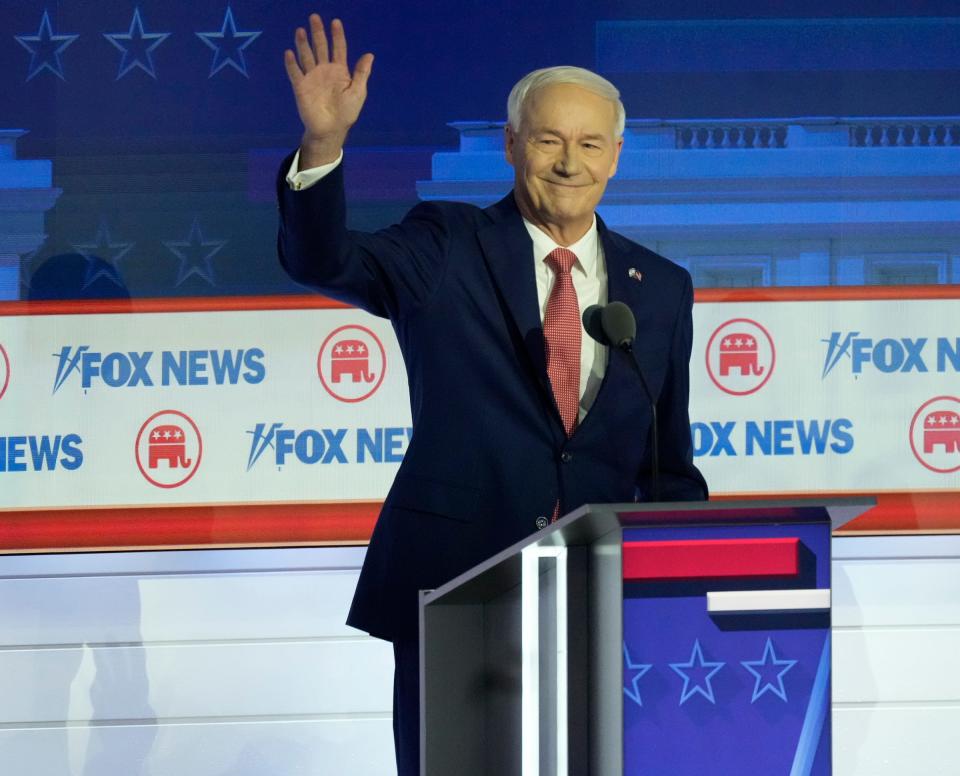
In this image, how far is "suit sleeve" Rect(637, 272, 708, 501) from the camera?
2287 millimetres

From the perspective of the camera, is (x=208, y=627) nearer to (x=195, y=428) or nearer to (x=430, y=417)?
(x=195, y=428)

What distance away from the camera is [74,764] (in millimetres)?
3326

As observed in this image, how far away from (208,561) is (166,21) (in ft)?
4.55

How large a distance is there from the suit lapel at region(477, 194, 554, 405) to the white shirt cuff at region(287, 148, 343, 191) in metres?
0.34

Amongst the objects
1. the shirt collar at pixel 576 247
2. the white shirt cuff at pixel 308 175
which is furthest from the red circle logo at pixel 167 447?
the white shirt cuff at pixel 308 175

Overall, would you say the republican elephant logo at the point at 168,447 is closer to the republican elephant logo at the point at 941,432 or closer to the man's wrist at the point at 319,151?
the man's wrist at the point at 319,151

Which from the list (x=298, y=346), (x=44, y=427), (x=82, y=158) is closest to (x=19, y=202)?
(x=82, y=158)

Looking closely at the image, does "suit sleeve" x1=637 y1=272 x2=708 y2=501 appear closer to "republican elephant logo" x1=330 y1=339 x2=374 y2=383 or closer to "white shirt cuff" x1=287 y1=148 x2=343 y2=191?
"white shirt cuff" x1=287 y1=148 x2=343 y2=191

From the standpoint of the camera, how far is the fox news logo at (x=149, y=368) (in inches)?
132

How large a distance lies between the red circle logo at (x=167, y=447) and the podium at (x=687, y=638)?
77.7 inches

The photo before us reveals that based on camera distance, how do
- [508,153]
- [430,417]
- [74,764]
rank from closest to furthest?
[430,417] → [508,153] → [74,764]

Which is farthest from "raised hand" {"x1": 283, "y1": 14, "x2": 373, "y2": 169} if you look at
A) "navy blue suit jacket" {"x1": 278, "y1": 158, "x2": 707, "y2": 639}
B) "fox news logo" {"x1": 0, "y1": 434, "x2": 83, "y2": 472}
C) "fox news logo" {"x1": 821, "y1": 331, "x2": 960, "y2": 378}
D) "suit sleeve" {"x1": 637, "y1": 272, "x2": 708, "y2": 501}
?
"fox news logo" {"x1": 821, "y1": 331, "x2": 960, "y2": 378}

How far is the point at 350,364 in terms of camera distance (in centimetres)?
338

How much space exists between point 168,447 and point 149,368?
207 millimetres
